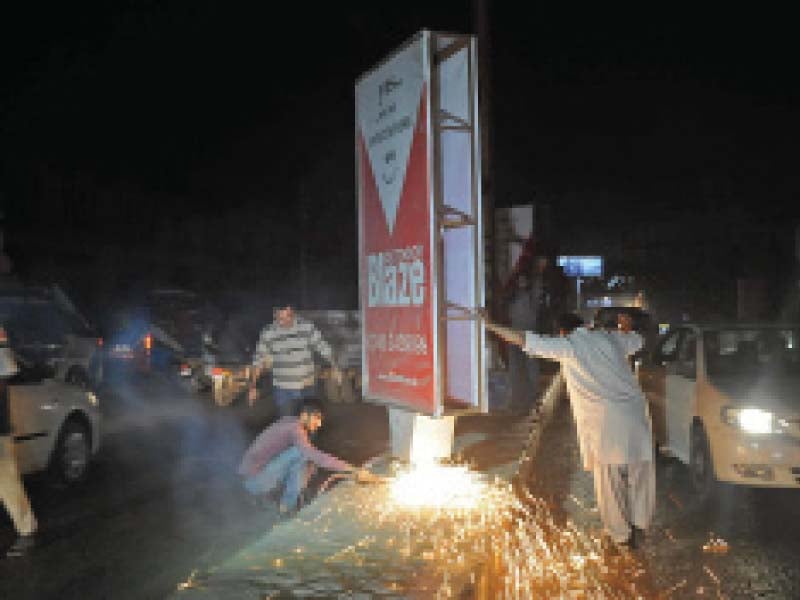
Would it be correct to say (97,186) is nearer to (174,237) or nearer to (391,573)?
(174,237)

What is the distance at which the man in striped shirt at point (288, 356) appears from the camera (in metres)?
8.03

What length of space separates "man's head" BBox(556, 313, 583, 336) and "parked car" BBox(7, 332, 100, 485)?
4615mm

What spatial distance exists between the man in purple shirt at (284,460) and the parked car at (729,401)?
9.76ft

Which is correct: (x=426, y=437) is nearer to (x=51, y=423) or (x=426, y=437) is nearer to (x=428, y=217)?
(x=428, y=217)

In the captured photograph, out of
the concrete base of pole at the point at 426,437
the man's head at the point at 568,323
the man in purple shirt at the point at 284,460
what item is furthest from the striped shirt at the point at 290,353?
the man's head at the point at 568,323

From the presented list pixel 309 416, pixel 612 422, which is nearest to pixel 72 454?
pixel 309 416

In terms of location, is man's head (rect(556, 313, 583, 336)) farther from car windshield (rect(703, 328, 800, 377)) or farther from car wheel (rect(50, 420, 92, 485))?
car wheel (rect(50, 420, 92, 485))

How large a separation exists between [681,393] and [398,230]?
143 inches

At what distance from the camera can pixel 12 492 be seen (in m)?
6.12

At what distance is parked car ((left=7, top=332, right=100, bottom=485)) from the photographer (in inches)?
A: 285

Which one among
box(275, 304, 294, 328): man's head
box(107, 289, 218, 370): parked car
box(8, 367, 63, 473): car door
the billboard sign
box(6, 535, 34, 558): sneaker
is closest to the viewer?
the billboard sign

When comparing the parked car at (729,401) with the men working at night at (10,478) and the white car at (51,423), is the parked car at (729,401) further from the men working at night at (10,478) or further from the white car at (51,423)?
the white car at (51,423)

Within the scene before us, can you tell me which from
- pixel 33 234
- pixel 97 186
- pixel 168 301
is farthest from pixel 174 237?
pixel 168 301

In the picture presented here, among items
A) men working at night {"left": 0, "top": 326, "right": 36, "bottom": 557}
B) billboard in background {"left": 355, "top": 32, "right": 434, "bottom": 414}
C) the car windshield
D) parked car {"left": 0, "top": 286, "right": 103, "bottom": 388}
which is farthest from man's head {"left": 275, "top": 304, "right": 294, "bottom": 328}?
parked car {"left": 0, "top": 286, "right": 103, "bottom": 388}
